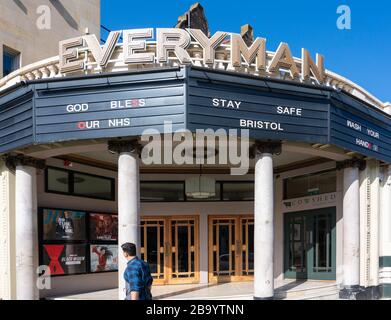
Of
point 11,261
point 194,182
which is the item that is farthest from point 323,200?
point 11,261

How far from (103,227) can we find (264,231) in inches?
218

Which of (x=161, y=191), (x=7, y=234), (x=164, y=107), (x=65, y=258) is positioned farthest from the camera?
(x=161, y=191)

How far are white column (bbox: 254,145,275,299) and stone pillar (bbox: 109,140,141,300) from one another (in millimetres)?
2620

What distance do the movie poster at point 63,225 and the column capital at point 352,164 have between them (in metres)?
7.37

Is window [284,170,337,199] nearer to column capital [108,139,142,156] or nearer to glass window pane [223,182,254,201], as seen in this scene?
glass window pane [223,182,254,201]

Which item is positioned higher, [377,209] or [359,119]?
[359,119]

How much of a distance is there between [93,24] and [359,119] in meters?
11.6

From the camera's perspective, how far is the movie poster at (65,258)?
11117 mm

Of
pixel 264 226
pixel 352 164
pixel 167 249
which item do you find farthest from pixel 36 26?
pixel 352 164

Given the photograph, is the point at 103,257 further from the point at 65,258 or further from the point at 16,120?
the point at 16,120

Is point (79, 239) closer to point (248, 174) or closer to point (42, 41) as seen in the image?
point (248, 174)

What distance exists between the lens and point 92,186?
12734 millimetres

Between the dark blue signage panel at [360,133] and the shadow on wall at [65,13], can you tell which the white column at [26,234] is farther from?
the shadow on wall at [65,13]

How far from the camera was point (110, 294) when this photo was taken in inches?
451
